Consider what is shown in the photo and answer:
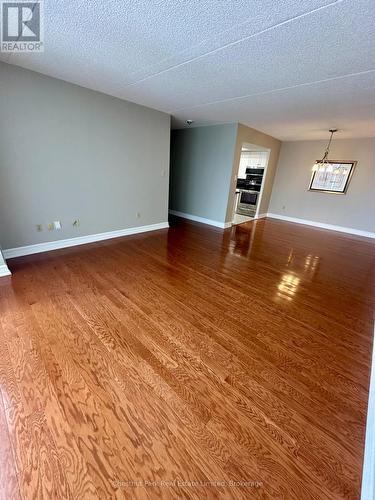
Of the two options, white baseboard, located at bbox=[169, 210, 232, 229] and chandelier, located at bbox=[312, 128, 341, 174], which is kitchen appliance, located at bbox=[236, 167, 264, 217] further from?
white baseboard, located at bbox=[169, 210, 232, 229]

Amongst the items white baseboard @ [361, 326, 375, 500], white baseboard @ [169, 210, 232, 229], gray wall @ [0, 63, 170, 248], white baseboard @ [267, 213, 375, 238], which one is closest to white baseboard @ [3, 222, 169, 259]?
gray wall @ [0, 63, 170, 248]

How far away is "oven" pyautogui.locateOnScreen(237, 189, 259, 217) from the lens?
696cm

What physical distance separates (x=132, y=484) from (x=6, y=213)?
127 inches

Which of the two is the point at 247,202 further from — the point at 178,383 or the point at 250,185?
the point at 178,383

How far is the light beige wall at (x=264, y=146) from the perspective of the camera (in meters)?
4.76

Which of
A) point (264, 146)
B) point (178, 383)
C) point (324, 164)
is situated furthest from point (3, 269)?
point (324, 164)

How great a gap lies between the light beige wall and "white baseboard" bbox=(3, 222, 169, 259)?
197cm

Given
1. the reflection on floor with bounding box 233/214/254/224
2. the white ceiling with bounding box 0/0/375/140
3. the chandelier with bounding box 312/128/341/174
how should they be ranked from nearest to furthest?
the white ceiling with bounding box 0/0/375/140
the chandelier with bounding box 312/128/341/174
the reflection on floor with bounding box 233/214/254/224

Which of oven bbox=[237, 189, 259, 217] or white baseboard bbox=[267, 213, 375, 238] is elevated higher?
oven bbox=[237, 189, 259, 217]

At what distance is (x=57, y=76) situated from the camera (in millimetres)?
2730

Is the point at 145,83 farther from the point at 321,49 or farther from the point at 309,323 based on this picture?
the point at 309,323

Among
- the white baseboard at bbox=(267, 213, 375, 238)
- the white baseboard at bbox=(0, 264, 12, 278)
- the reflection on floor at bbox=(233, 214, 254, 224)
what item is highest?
the white baseboard at bbox=(267, 213, 375, 238)

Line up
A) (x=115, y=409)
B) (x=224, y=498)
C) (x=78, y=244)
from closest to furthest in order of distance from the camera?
(x=224, y=498), (x=115, y=409), (x=78, y=244)

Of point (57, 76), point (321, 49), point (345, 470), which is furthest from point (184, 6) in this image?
point (345, 470)
